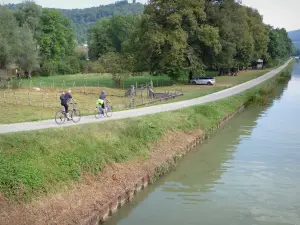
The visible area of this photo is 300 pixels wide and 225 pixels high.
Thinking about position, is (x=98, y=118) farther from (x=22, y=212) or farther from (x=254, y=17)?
(x=254, y=17)

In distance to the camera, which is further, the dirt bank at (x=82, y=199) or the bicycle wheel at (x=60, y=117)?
the bicycle wheel at (x=60, y=117)

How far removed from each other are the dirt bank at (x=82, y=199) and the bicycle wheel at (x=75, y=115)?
218 inches

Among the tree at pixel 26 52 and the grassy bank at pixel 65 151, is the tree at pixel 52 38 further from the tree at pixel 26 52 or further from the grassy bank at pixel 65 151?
the grassy bank at pixel 65 151

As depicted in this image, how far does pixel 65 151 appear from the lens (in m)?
16.8

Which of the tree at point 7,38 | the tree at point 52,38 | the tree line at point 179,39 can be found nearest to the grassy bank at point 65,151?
the tree line at point 179,39

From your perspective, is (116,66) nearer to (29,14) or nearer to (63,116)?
(63,116)

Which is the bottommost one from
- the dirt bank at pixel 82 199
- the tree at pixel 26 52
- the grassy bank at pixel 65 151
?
the dirt bank at pixel 82 199

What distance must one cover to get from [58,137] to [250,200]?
9.30 meters

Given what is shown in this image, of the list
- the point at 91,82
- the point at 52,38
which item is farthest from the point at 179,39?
the point at 52,38

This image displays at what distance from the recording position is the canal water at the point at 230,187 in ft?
49.9

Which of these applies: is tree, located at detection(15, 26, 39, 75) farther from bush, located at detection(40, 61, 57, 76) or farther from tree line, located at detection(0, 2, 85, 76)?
bush, located at detection(40, 61, 57, 76)

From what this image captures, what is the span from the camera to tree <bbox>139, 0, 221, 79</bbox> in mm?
51312

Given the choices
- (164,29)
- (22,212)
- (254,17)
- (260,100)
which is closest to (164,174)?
(22,212)

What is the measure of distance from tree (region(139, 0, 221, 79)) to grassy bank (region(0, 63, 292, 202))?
2760 cm
